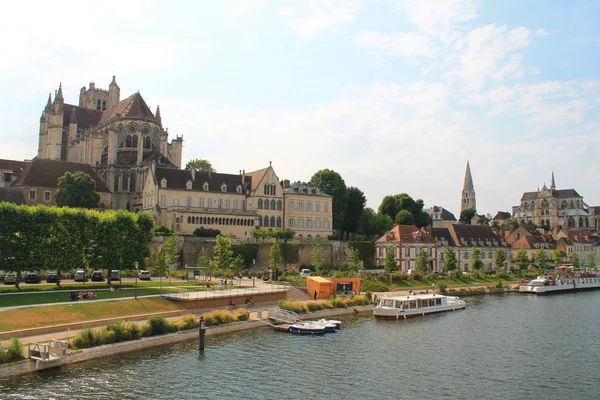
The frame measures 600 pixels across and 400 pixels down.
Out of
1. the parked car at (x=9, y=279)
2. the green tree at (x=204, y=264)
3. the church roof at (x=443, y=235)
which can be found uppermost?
the church roof at (x=443, y=235)

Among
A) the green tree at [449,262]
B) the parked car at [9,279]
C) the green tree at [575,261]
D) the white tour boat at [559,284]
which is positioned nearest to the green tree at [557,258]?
the green tree at [575,261]

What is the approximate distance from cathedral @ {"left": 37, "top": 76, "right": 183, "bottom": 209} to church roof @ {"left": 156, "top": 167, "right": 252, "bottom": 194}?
29.0 feet

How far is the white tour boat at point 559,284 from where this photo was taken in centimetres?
7369

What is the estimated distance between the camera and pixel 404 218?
344 feet

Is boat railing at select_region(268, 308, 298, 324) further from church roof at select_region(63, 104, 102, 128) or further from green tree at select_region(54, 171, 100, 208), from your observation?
church roof at select_region(63, 104, 102, 128)

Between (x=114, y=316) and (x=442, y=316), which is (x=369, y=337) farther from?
(x=114, y=316)

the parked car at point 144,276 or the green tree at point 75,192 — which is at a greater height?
the green tree at point 75,192

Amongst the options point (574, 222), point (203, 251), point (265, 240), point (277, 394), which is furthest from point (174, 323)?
point (574, 222)

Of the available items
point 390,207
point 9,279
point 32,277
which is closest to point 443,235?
point 390,207

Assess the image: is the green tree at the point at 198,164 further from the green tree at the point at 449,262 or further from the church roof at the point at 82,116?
the green tree at the point at 449,262

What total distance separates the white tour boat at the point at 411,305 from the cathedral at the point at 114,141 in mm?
48831

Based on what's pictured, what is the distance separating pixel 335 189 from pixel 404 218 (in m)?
18.1

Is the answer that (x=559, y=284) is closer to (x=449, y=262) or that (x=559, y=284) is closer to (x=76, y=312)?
(x=449, y=262)

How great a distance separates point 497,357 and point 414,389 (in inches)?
Answer: 366
